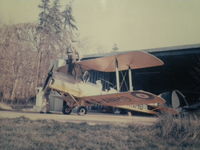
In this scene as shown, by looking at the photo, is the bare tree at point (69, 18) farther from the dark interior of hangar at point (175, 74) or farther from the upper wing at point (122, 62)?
the dark interior of hangar at point (175, 74)

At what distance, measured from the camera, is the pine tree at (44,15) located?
285cm

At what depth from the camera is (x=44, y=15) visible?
3250 mm

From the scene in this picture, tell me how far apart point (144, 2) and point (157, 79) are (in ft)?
11.1

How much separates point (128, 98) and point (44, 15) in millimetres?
2412

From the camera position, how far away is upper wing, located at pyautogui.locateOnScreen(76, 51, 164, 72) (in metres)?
3.68

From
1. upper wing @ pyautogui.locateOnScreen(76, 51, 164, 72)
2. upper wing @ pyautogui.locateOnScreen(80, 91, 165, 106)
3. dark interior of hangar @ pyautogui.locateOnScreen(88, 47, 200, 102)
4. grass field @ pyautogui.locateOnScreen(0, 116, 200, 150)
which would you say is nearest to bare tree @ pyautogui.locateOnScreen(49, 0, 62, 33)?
upper wing @ pyautogui.locateOnScreen(76, 51, 164, 72)

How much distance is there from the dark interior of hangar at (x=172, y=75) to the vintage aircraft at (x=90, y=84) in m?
0.31

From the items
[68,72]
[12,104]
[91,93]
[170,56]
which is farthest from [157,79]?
[12,104]

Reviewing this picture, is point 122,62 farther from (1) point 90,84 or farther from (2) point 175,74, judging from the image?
(2) point 175,74

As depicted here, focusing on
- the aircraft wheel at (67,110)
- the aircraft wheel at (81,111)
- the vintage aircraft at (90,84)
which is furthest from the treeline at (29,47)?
the aircraft wheel at (81,111)

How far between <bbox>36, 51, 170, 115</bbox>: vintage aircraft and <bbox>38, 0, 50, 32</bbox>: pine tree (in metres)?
1.00

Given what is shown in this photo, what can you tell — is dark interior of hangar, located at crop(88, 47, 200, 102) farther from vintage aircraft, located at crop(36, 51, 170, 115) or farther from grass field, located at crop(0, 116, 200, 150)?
grass field, located at crop(0, 116, 200, 150)

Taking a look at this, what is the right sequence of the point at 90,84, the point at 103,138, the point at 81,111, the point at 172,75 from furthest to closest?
the point at 172,75, the point at 81,111, the point at 90,84, the point at 103,138

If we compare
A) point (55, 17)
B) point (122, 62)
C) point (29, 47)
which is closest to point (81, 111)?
point (122, 62)
